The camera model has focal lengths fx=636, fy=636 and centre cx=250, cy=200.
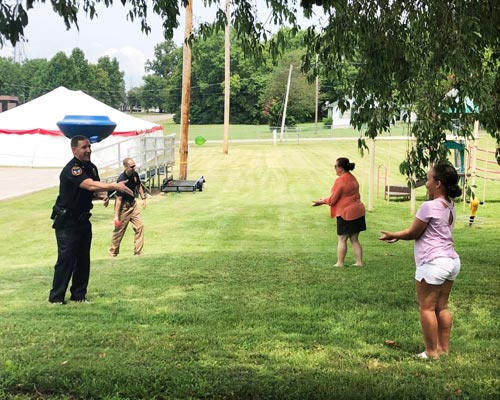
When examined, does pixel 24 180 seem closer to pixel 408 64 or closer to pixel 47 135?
pixel 47 135

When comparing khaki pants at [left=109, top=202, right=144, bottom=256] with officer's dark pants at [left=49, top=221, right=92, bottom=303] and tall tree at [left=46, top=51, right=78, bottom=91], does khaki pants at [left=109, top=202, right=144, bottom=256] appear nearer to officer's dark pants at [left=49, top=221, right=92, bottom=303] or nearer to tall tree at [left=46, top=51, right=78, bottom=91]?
officer's dark pants at [left=49, top=221, right=92, bottom=303]

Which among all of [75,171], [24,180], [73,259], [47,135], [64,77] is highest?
[64,77]

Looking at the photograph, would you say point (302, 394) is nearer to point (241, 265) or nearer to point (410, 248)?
point (241, 265)

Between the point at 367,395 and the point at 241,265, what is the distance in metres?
5.54

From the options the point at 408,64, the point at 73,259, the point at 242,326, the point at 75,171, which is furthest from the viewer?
the point at 408,64

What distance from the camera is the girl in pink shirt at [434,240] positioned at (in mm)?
4355

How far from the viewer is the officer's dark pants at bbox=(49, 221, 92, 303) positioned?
639cm

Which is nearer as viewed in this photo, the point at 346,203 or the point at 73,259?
the point at 73,259

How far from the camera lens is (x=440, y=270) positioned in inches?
171

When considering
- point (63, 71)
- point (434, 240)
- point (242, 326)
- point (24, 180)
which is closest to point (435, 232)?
point (434, 240)

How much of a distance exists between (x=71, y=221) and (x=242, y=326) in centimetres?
212

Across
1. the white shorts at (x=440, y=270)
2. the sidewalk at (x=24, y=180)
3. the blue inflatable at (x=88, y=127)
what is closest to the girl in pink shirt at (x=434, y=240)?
the white shorts at (x=440, y=270)

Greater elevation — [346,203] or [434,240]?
[434,240]

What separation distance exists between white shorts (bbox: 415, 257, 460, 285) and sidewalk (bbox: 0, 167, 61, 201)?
18851 millimetres
